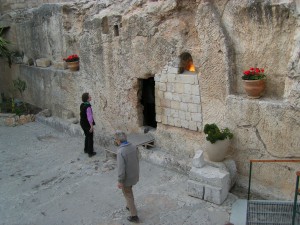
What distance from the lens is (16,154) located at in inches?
354

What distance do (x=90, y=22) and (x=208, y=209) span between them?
5.66m

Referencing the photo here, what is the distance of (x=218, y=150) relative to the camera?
6.45m

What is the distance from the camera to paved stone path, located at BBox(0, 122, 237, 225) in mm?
5832

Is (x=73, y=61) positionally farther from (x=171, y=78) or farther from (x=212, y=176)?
(x=212, y=176)

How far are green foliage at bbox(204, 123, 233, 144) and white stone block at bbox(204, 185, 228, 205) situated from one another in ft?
2.86

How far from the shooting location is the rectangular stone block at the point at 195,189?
6125mm

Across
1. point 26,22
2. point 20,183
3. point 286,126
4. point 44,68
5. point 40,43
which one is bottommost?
point 20,183

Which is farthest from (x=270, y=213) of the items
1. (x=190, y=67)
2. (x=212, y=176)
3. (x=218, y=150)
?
(x=190, y=67)

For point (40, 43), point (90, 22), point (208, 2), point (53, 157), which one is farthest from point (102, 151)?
point (40, 43)

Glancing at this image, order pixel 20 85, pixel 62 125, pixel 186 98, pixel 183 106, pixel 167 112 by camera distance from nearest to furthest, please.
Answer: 1. pixel 186 98
2. pixel 183 106
3. pixel 167 112
4. pixel 62 125
5. pixel 20 85

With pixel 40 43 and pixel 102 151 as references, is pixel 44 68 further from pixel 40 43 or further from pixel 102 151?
pixel 102 151

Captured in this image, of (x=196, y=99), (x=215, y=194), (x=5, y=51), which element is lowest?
(x=215, y=194)

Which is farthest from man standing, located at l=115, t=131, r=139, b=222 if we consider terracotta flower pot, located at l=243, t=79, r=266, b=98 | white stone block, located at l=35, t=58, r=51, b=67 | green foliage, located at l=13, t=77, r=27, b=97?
green foliage, located at l=13, t=77, r=27, b=97

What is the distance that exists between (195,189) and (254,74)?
228 centimetres
